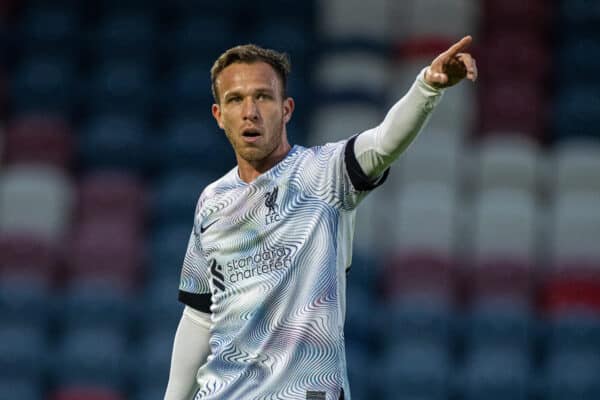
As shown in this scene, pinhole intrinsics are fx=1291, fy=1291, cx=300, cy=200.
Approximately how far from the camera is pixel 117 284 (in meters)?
5.08

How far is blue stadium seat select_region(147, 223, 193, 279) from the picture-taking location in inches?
198

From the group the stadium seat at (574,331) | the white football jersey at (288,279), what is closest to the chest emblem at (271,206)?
the white football jersey at (288,279)

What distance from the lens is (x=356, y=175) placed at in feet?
7.39

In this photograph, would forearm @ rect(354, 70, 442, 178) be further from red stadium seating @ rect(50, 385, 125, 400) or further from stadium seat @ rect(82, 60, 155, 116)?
stadium seat @ rect(82, 60, 155, 116)

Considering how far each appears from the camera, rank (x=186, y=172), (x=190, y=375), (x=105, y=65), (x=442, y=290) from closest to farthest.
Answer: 1. (x=190, y=375)
2. (x=442, y=290)
3. (x=186, y=172)
4. (x=105, y=65)

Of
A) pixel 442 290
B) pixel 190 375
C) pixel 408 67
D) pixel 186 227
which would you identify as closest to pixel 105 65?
pixel 186 227

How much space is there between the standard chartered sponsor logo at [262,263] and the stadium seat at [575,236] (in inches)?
111

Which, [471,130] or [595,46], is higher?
[595,46]

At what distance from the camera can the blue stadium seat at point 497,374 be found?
469cm

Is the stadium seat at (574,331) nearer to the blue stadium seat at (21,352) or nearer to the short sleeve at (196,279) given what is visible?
the blue stadium seat at (21,352)

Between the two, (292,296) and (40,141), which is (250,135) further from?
(40,141)

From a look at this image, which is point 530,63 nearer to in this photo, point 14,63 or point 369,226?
point 369,226

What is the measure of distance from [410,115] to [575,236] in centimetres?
292

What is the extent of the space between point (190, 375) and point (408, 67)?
122 inches
